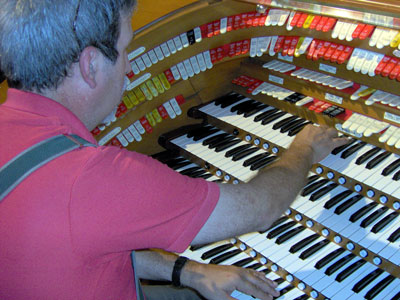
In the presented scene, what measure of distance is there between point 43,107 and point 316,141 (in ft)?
3.31

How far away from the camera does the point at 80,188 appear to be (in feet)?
3.20

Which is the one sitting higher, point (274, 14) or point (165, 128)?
point (274, 14)

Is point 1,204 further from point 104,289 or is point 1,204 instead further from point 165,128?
point 165,128

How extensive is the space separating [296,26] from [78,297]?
157 cm

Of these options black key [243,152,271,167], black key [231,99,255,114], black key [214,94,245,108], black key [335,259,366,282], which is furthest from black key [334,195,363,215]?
black key [214,94,245,108]

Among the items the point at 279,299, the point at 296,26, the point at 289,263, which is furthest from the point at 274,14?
the point at 279,299

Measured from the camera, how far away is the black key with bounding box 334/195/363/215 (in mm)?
1812

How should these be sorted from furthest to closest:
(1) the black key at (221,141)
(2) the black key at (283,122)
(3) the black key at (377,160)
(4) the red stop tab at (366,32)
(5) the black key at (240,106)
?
(5) the black key at (240,106)
(1) the black key at (221,141)
(2) the black key at (283,122)
(3) the black key at (377,160)
(4) the red stop tab at (366,32)

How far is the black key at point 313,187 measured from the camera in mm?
1932

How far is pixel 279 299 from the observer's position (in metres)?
1.65

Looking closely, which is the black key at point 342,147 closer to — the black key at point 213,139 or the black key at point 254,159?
the black key at point 254,159

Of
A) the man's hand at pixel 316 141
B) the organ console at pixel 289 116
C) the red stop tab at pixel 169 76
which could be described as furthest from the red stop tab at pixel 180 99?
the man's hand at pixel 316 141

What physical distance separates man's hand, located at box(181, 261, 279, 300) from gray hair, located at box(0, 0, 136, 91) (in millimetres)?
907

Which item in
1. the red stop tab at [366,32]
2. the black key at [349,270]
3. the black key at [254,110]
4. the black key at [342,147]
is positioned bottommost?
the black key at [349,270]
